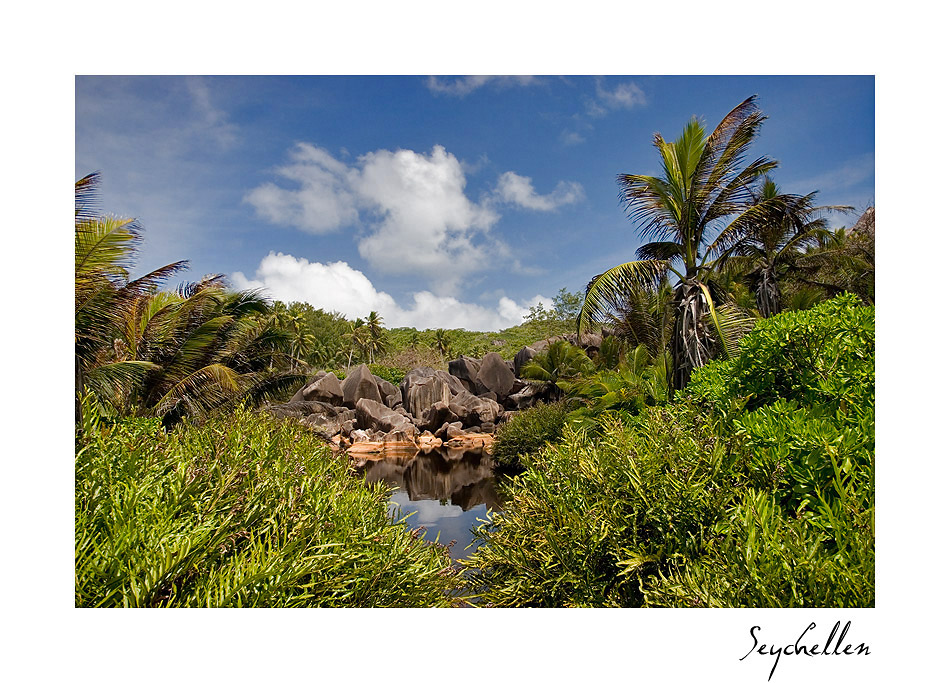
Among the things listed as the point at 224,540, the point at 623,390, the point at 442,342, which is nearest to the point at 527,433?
the point at 623,390

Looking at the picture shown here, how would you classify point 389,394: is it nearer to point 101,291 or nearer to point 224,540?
point 101,291

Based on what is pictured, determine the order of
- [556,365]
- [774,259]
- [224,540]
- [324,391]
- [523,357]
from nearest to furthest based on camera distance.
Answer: [224,540] < [774,259] < [556,365] < [324,391] < [523,357]

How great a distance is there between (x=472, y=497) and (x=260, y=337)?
6720mm

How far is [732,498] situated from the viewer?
3.21 meters

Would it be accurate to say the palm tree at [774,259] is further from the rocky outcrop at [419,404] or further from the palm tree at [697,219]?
the rocky outcrop at [419,404]

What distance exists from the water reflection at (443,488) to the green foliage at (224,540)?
4.60ft

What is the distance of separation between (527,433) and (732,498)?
1127cm

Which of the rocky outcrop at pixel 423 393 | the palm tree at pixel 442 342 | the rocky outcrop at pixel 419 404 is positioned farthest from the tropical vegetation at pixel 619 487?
the palm tree at pixel 442 342

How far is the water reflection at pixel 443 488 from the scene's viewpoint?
27.8 ft

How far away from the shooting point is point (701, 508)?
3.20 m

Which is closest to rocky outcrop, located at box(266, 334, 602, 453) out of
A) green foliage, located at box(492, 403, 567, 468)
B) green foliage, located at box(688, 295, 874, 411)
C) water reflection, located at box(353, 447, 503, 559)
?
water reflection, located at box(353, 447, 503, 559)

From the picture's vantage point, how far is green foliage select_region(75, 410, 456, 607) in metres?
2.21
